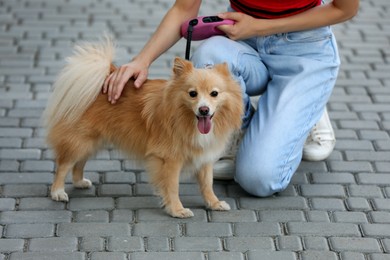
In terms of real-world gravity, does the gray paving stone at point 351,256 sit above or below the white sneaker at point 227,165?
above

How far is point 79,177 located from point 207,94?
37.7 inches

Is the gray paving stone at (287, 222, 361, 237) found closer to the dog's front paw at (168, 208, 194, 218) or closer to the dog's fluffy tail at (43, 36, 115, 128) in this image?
the dog's front paw at (168, 208, 194, 218)

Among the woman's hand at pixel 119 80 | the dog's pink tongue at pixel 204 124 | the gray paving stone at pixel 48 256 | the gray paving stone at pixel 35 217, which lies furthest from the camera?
the woman's hand at pixel 119 80

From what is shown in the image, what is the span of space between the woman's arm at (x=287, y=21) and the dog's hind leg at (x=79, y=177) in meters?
1.02

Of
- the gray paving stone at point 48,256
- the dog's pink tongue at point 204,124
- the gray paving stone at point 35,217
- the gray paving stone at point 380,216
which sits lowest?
the gray paving stone at point 380,216

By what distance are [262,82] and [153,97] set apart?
30.2 inches

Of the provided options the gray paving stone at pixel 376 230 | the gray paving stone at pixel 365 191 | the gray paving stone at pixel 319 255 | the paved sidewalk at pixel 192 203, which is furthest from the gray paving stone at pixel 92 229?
the gray paving stone at pixel 365 191

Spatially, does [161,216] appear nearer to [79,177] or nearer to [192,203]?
[192,203]


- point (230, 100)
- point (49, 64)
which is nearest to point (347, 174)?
point (230, 100)

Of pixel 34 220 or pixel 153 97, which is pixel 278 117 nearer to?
pixel 153 97

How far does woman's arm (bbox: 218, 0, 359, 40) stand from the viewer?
424 cm

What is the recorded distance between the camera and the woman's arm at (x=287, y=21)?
4.24 metres

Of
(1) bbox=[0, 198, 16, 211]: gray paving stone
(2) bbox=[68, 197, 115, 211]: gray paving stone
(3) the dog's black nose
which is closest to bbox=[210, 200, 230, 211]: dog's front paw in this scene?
(2) bbox=[68, 197, 115, 211]: gray paving stone

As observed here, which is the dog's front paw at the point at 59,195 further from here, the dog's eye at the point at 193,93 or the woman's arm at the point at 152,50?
the dog's eye at the point at 193,93
